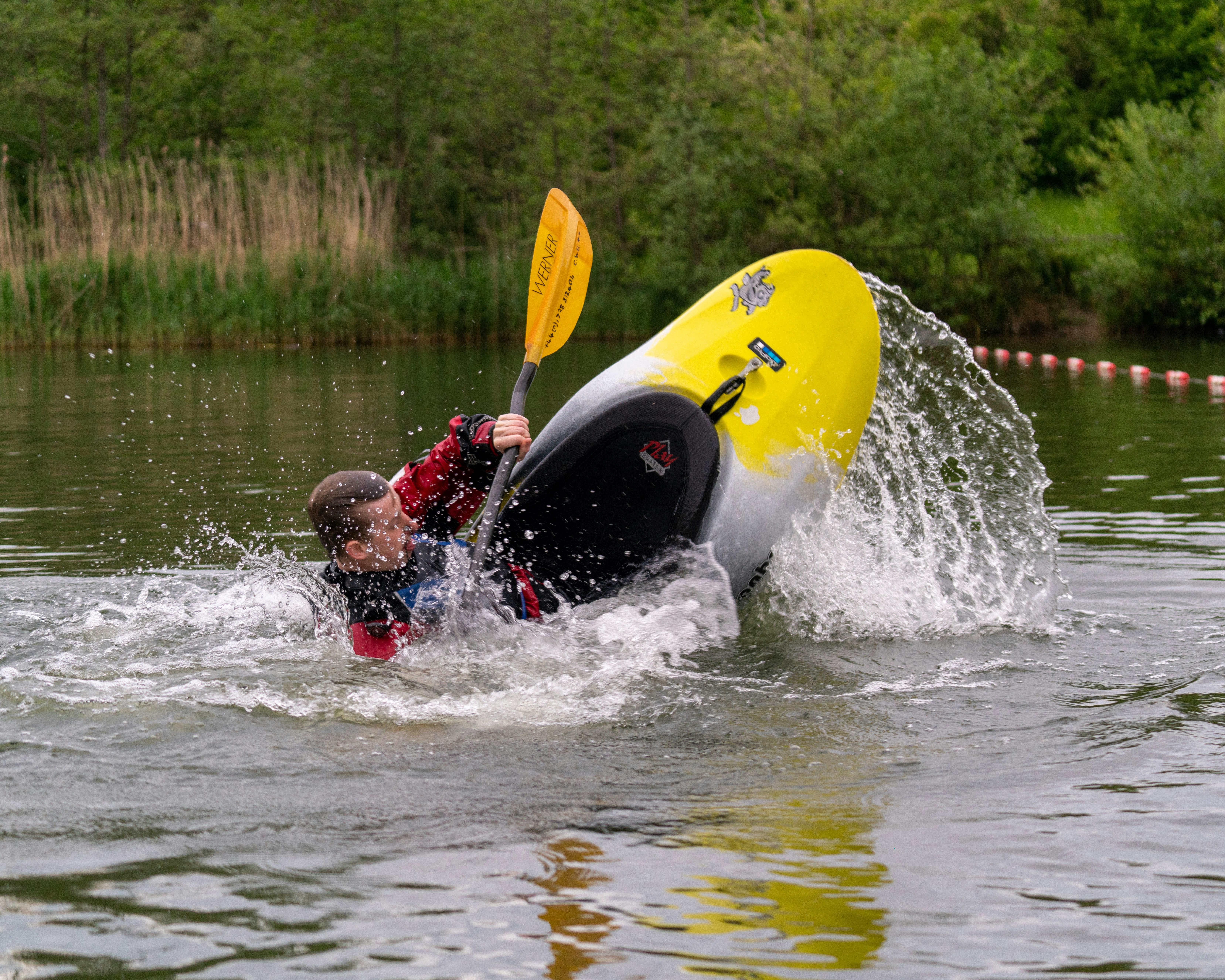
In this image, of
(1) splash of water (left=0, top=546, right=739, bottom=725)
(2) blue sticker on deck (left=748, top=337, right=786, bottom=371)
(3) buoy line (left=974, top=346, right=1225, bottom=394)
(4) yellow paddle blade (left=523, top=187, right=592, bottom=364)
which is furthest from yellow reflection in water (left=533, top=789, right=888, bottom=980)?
(3) buoy line (left=974, top=346, right=1225, bottom=394)

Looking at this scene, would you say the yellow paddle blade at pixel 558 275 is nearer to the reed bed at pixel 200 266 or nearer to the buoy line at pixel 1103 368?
the buoy line at pixel 1103 368

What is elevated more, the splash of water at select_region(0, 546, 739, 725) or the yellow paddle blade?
the yellow paddle blade

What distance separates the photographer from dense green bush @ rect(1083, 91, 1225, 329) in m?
19.4

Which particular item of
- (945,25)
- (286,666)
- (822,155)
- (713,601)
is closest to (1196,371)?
(822,155)

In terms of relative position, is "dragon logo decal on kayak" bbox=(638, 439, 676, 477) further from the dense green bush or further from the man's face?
the dense green bush

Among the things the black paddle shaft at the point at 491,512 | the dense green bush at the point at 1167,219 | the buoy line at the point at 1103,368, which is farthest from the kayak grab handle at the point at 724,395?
the dense green bush at the point at 1167,219

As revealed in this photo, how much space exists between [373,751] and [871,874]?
1.31 metres

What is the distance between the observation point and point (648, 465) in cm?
454

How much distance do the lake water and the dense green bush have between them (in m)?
14.3

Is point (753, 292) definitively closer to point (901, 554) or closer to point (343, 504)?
point (901, 554)

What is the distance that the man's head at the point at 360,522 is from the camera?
12.0ft

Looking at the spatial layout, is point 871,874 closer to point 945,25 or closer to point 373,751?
point 373,751

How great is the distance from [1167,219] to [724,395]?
659 inches

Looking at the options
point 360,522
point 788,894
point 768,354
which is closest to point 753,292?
point 768,354
